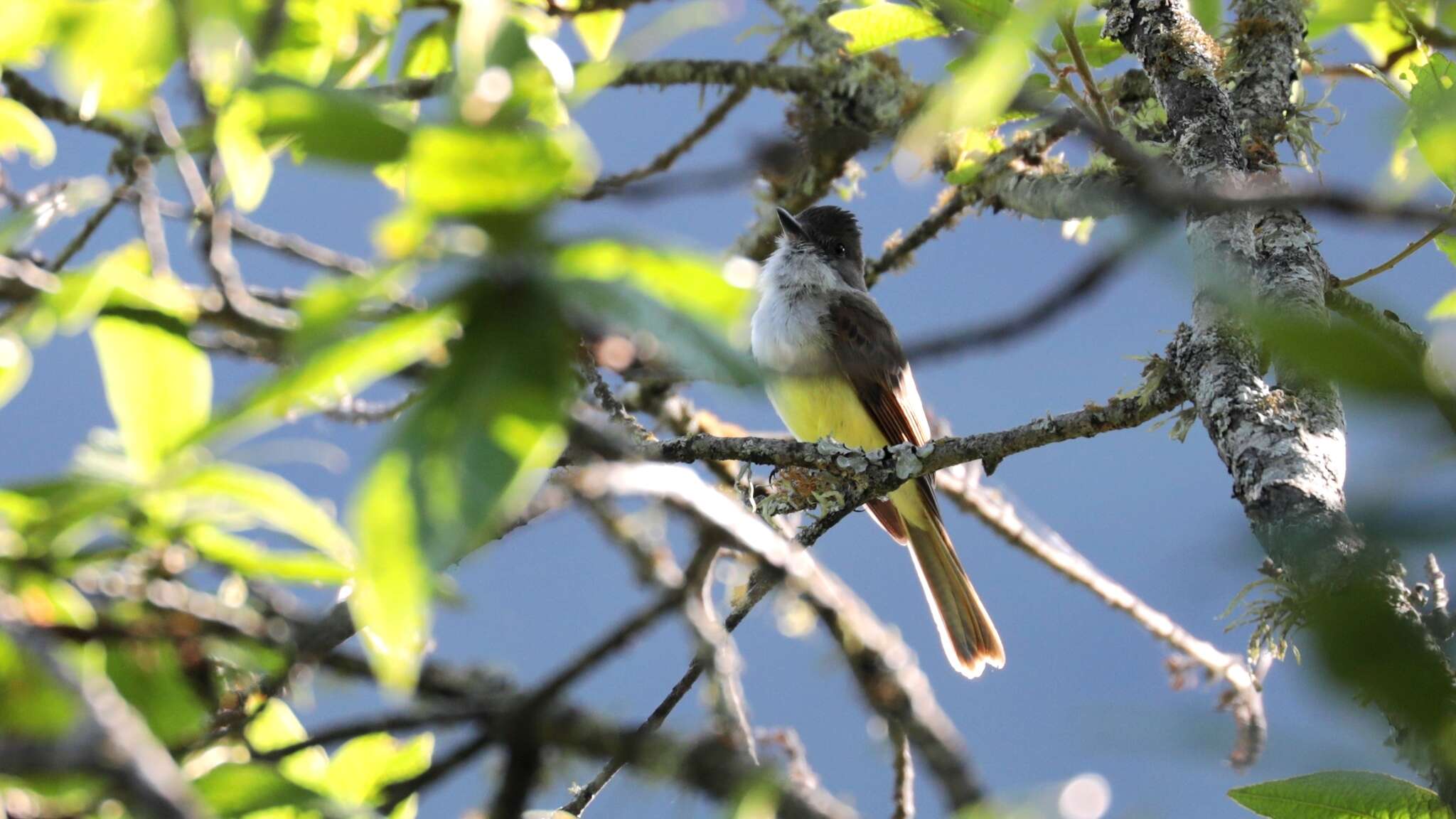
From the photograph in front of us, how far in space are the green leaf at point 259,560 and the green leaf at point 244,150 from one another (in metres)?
0.36

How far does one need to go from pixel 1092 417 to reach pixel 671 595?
195 centimetres

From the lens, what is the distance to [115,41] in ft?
5.64

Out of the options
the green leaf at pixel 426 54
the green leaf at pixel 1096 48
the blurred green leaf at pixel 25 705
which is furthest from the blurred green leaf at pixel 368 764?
the green leaf at pixel 426 54

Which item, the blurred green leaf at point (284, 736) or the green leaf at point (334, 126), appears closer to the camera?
the green leaf at point (334, 126)

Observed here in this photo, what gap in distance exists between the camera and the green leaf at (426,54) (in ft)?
12.4

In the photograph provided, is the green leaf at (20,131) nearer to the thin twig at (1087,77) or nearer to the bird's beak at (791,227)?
the thin twig at (1087,77)

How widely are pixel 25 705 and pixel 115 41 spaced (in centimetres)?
A: 111

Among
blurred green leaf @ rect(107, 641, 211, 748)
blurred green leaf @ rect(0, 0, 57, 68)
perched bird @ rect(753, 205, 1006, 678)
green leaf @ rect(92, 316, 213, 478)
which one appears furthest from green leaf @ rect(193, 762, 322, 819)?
perched bird @ rect(753, 205, 1006, 678)

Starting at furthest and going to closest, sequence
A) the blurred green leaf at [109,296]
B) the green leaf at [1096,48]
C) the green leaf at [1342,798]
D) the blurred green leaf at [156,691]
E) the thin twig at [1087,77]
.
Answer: the green leaf at [1096,48], the thin twig at [1087,77], the green leaf at [1342,798], the blurred green leaf at [156,691], the blurred green leaf at [109,296]

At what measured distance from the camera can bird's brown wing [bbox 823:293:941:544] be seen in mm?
5516

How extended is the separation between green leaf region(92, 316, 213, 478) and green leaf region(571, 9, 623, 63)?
9.19 feet

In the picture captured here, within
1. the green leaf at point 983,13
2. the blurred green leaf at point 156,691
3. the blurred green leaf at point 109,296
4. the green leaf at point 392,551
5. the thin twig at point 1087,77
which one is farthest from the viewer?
the thin twig at point 1087,77

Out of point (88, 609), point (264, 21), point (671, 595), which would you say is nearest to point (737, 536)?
point (671, 595)

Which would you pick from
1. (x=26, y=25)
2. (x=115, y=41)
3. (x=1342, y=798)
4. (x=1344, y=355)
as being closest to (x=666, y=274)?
(x=1344, y=355)
